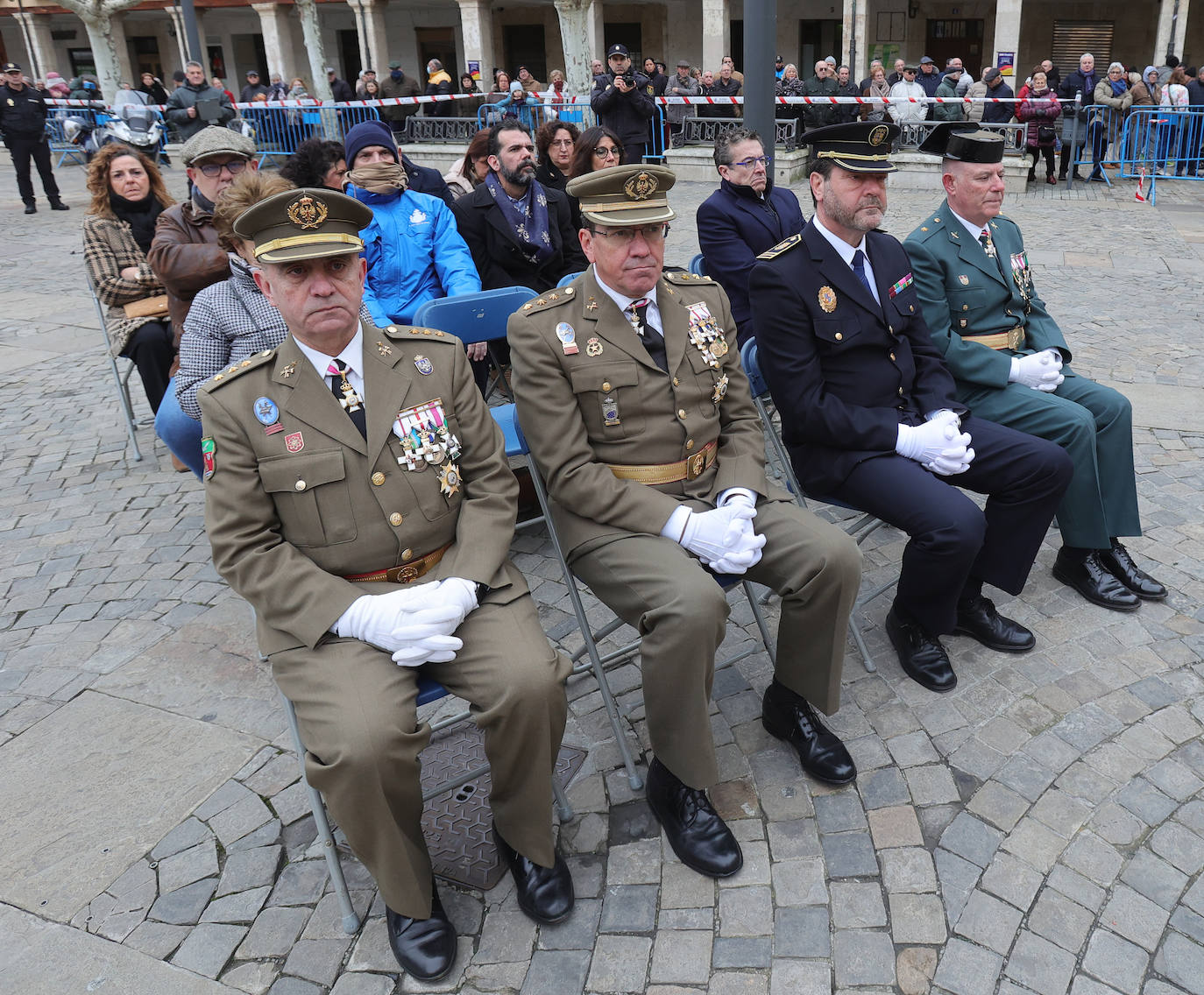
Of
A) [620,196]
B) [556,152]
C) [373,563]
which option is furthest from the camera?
[556,152]

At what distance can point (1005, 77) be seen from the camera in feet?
71.9

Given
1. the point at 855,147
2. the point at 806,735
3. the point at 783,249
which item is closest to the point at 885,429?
the point at 783,249

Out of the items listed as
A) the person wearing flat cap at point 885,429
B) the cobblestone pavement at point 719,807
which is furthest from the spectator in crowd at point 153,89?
the person wearing flat cap at point 885,429

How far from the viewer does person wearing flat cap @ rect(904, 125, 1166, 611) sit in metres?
3.89

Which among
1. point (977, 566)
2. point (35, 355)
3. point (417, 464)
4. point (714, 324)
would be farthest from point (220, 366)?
point (35, 355)

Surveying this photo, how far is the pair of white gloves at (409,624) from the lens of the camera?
97.4 inches

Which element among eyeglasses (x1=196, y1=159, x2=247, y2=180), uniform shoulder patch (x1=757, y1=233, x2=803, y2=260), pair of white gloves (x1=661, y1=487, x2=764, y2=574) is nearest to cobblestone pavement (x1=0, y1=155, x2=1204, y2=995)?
pair of white gloves (x1=661, y1=487, x2=764, y2=574)

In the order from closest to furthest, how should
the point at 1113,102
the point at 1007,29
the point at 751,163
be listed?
the point at 751,163, the point at 1113,102, the point at 1007,29

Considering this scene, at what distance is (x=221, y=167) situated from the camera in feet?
15.3

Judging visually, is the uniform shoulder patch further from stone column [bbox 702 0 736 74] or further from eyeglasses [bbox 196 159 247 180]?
stone column [bbox 702 0 736 74]

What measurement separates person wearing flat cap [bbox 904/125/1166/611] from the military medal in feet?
5.69

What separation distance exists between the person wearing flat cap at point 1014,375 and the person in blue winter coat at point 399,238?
236cm

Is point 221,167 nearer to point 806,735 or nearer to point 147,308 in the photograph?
point 147,308

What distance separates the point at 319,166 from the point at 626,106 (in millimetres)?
8526
